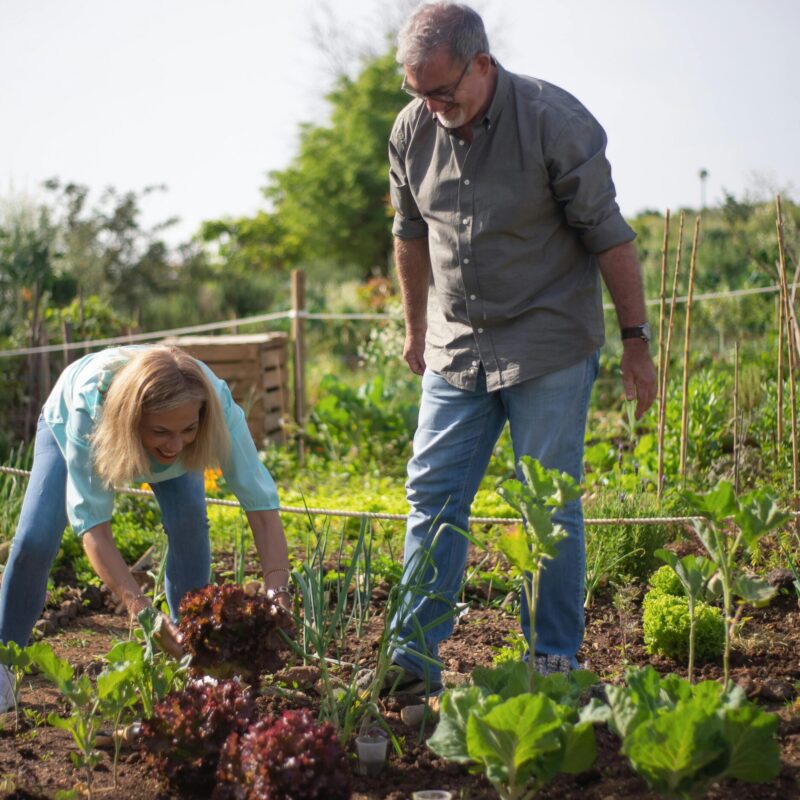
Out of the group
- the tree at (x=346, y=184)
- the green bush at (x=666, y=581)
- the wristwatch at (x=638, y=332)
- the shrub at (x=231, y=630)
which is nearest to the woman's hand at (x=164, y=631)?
the shrub at (x=231, y=630)

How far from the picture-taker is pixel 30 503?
2863mm

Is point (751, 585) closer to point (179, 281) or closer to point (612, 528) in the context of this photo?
point (612, 528)

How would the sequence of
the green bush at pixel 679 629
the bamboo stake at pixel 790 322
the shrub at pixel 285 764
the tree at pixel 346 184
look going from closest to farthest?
1. the shrub at pixel 285 764
2. the green bush at pixel 679 629
3. the bamboo stake at pixel 790 322
4. the tree at pixel 346 184

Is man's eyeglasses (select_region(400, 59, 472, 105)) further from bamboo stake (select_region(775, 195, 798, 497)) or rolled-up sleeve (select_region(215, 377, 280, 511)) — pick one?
bamboo stake (select_region(775, 195, 798, 497))

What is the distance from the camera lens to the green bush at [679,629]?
2.95 meters

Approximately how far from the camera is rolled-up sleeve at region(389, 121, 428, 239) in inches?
115

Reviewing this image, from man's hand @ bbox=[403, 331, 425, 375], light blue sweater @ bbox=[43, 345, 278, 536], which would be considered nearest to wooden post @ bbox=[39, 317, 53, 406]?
light blue sweater @ bbox=[43, 345, 278, 536]

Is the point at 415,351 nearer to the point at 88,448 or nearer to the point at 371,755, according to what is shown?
the point at 88,448

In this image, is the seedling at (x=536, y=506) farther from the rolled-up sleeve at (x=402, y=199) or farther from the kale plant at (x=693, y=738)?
the rolled-up sleeve at (x=402, y=199)

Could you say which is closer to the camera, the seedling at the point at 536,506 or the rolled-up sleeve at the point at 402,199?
the seedling at the point at 536,506

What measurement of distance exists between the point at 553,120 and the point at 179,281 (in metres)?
13.7

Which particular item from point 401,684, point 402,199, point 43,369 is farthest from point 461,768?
point 43,369

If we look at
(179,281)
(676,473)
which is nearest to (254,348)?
(676,473)

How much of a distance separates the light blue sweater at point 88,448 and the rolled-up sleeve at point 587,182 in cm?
102
